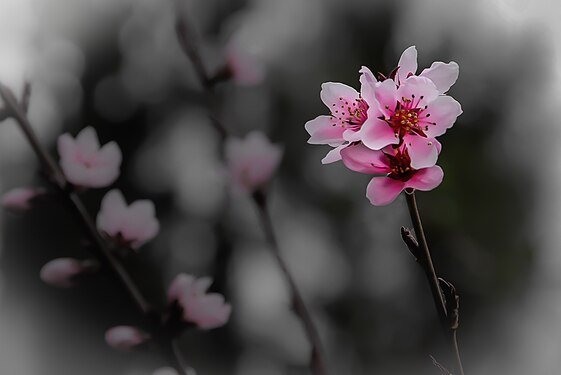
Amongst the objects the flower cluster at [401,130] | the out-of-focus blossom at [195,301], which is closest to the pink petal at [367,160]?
the flower cluster at [401,130]

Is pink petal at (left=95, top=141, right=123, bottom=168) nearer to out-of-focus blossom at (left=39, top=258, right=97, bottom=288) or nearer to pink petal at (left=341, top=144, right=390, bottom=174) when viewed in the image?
out-of-focus blossom at (left=39, top=258, right=97, bottom=288)

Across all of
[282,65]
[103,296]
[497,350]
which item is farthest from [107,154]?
[497,350]

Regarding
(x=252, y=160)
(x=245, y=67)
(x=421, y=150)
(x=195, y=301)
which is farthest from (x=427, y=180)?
(x=245, y=67)

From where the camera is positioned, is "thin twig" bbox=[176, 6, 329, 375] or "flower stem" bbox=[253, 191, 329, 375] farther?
"thin twig" bbox=[176, 6, 329, 375]

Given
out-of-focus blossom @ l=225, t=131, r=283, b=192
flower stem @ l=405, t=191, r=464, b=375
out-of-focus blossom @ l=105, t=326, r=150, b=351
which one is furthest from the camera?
out-of-focus blossom @ l=225, t=131, r=283, b=192

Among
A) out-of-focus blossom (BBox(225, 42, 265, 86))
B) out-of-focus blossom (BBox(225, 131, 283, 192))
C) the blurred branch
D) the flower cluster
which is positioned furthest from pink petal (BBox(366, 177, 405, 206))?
out-of-focus blossom (BBox(225, 42, 265, 86))

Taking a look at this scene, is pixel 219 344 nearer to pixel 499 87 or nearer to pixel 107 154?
pixel 107 154

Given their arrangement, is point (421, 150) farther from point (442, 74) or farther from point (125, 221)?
point (125, 221)
